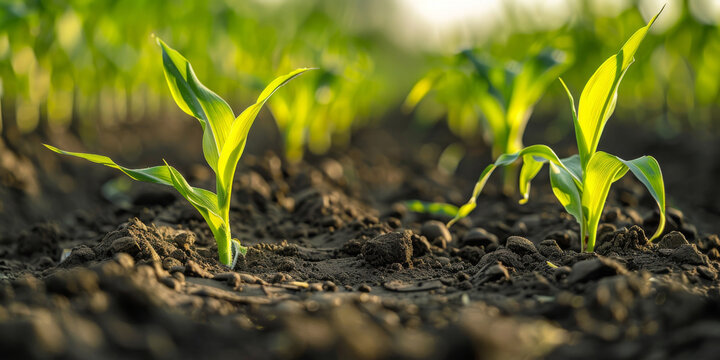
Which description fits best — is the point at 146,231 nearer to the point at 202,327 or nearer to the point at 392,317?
the point at 202,327

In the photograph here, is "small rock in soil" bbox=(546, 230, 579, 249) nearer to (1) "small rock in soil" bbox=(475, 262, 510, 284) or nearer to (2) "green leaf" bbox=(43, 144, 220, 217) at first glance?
(1) "small rock in soil" bbox=(475, 262, 510, 284)

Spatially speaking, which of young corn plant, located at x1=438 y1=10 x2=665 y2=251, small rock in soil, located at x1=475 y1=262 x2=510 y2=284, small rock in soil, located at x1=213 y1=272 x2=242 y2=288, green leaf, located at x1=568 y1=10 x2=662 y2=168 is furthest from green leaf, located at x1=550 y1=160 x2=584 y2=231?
small rock in soil, located at x1=213 y1=272 x2=242 y2=288

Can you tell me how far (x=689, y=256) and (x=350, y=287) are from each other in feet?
3.28

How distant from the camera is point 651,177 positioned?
1670 mm

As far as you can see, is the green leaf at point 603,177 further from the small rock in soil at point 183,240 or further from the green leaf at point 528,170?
the small rock in soil at point 183,240

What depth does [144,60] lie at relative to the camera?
4.80 metres

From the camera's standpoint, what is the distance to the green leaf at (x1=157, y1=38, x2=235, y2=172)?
1.73 m

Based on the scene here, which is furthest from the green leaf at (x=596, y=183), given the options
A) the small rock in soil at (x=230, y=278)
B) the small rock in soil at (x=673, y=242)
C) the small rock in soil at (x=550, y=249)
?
the small rock in soil at (x=230, y=278)

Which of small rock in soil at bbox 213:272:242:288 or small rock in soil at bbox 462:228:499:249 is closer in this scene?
small rock in soil at bbox 213:272:242:288

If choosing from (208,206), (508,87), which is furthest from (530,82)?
(208,206)

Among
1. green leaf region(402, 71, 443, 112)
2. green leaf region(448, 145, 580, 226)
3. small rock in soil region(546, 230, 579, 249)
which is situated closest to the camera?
green leaf region(448, 145, 580, 226)

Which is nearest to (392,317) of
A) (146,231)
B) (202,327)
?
(202,327)

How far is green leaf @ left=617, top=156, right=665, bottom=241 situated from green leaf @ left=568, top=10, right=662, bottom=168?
0.14 metres

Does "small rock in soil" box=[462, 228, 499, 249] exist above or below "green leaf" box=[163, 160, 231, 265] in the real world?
below
